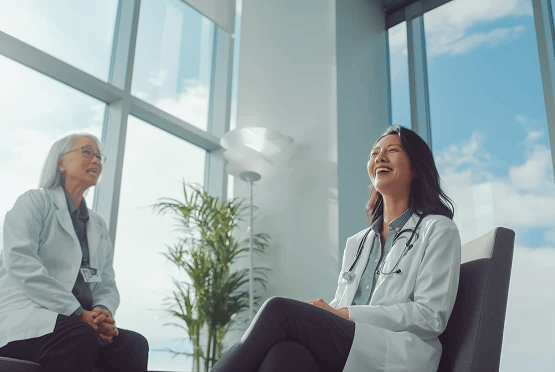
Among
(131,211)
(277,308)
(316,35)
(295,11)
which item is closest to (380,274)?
(277,308)

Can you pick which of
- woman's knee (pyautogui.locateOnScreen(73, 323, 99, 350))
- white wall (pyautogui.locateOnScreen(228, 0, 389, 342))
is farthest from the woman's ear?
white wall (pyautogui.locateOnScreen(228, 0, 389, 342))

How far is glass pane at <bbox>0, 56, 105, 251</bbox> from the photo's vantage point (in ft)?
11.6

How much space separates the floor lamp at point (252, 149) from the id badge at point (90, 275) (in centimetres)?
151

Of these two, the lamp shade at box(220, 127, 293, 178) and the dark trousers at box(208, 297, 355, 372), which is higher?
the lamp shade at box(220, 127, 293, 178)

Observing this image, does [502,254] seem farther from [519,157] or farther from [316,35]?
[316,35]

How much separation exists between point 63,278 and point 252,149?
6.18ft

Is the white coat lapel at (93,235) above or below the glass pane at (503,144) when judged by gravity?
below

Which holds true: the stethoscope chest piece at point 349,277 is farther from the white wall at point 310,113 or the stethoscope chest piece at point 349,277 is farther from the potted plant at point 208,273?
the potted plant at point 208,273

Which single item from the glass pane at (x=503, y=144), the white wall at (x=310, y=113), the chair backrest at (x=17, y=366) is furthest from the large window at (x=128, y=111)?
the glass pane at (x=503, y=144)

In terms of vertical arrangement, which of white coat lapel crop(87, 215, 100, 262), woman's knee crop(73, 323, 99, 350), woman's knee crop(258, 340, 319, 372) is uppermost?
white coat lapel crop(87, 215, 100, 262)

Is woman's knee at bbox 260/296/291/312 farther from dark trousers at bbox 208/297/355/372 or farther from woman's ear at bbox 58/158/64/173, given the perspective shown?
woman's ear at bbox 58/158/64/173

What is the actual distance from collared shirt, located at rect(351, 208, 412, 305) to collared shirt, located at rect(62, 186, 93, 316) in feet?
4.24

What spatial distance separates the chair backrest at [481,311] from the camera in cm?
158

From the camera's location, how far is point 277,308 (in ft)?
4.93
